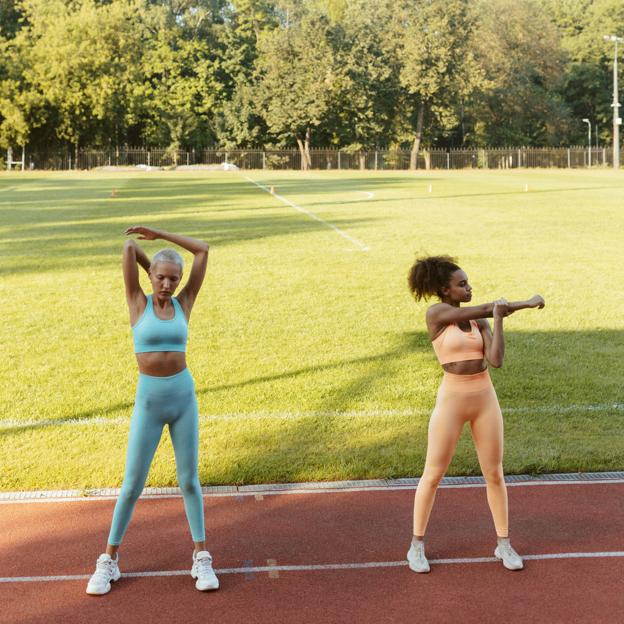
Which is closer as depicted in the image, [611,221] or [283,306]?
[283,306]

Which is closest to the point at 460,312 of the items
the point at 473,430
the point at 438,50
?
the point at 473,430

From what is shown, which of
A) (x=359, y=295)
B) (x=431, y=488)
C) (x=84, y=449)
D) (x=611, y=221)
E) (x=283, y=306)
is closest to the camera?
(x=431, y=488)

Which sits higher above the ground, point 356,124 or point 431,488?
point 356,124

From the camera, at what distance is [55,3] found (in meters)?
96.1

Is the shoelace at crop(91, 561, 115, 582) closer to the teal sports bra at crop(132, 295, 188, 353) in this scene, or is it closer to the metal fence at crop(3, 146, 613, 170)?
the teal sports bra at crop(132, 295, 188, 353)

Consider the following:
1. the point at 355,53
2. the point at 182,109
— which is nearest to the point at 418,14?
the point at 355,53

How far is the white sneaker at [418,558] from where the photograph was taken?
18.9 feet

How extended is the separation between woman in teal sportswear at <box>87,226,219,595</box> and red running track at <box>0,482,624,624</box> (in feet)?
0.63

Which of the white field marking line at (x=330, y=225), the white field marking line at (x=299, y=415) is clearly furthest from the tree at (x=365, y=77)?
the white field marking line at (x=299, y=415)

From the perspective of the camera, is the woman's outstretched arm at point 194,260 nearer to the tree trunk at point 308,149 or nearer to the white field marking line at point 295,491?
the white field marking line at point 295,491

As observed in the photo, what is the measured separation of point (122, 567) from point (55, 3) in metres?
98.3

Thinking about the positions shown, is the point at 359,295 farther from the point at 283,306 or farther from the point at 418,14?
the point at 418,14

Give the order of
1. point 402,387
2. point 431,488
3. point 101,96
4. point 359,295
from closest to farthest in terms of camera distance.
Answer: point 431,488
point 402,387
point 359,295
point 101,96

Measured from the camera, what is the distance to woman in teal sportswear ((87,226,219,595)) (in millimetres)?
5426
